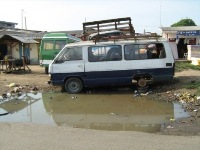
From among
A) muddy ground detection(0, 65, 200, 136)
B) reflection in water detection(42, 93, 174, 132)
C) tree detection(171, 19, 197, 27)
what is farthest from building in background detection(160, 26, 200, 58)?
reflection in water detection(42, 93, 174, 132)

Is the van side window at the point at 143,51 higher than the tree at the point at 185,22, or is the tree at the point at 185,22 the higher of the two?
the tree at the point at 185,22

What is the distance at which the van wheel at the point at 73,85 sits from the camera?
12.6m

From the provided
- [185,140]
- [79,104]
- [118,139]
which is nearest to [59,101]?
[79,104]

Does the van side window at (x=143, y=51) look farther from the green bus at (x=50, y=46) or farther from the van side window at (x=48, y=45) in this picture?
the van side window at (x=48, y=45)

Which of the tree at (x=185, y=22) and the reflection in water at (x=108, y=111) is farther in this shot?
the tree at (x=185, y=22)

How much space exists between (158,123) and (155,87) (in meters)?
4.75

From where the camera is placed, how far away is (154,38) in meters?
12.3

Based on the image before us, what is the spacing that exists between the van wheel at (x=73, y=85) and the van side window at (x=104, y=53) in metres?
1.01

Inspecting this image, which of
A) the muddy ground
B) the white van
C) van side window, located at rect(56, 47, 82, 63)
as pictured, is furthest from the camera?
van side window, located at rect(56, 47, 82, 63)

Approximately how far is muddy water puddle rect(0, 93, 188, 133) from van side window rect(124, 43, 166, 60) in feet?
4.85

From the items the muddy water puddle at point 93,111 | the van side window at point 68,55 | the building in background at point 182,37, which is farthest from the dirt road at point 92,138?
the building in background at point 182,37

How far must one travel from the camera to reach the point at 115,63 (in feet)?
40.0

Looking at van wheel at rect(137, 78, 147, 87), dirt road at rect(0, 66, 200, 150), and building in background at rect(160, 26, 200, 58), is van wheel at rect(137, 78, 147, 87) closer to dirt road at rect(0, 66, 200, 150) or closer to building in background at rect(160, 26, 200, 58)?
dirt road at rect(0, 66, 200, 150)

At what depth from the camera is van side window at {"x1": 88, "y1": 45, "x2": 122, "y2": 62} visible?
480 inches
